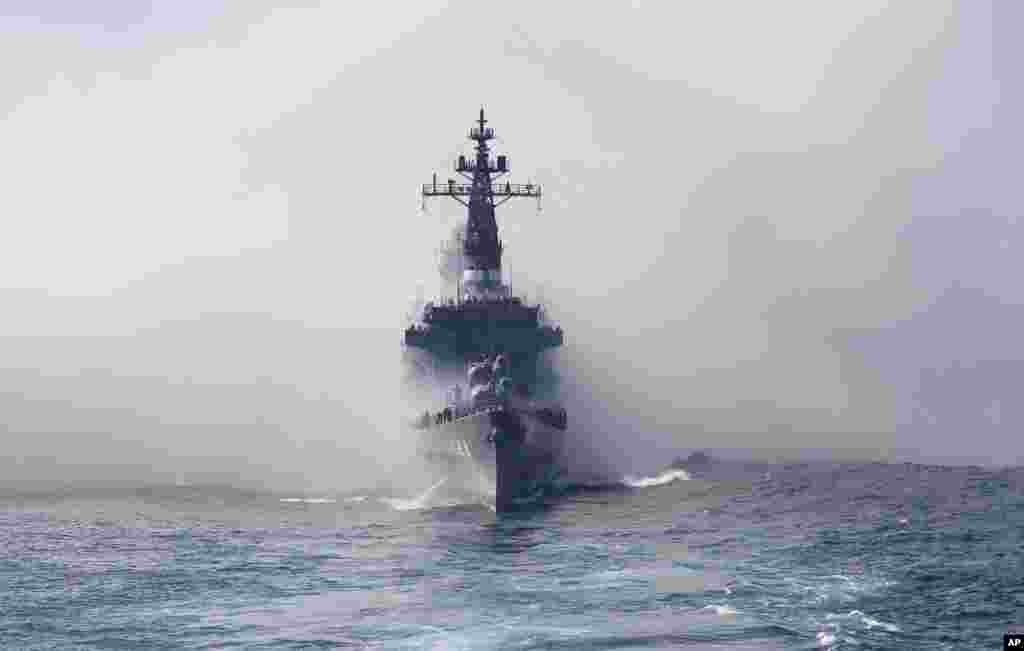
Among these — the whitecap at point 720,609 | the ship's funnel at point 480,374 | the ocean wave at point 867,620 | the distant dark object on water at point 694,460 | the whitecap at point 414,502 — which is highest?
the ship's funnel at point 480,374

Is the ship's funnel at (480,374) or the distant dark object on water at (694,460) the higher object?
the ship's funnel at (480,374)

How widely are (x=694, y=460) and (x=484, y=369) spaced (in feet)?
59.4

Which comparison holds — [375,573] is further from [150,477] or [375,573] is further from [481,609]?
[150,477]

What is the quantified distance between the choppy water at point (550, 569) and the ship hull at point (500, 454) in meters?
1.54

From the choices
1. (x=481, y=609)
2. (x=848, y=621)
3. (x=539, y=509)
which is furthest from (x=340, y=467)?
(x=848, y=621)

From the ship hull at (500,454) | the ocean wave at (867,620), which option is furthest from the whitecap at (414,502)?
the ocean wave at (867,620)

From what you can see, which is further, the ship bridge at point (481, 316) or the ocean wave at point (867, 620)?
the ship bridge at point (481, 316)

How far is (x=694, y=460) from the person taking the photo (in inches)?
3351

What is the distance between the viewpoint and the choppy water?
39.8m

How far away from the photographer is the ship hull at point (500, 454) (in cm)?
6569

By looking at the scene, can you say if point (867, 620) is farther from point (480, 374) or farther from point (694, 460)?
point (694, 460)

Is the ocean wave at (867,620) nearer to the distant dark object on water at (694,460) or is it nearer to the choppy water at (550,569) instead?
A: the choppy water at (550,569)

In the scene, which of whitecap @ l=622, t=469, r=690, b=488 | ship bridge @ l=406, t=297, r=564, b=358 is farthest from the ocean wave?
ship bridge @ l=406, t=297, r=564, b=358

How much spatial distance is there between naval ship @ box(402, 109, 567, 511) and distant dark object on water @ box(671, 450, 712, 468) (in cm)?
805
